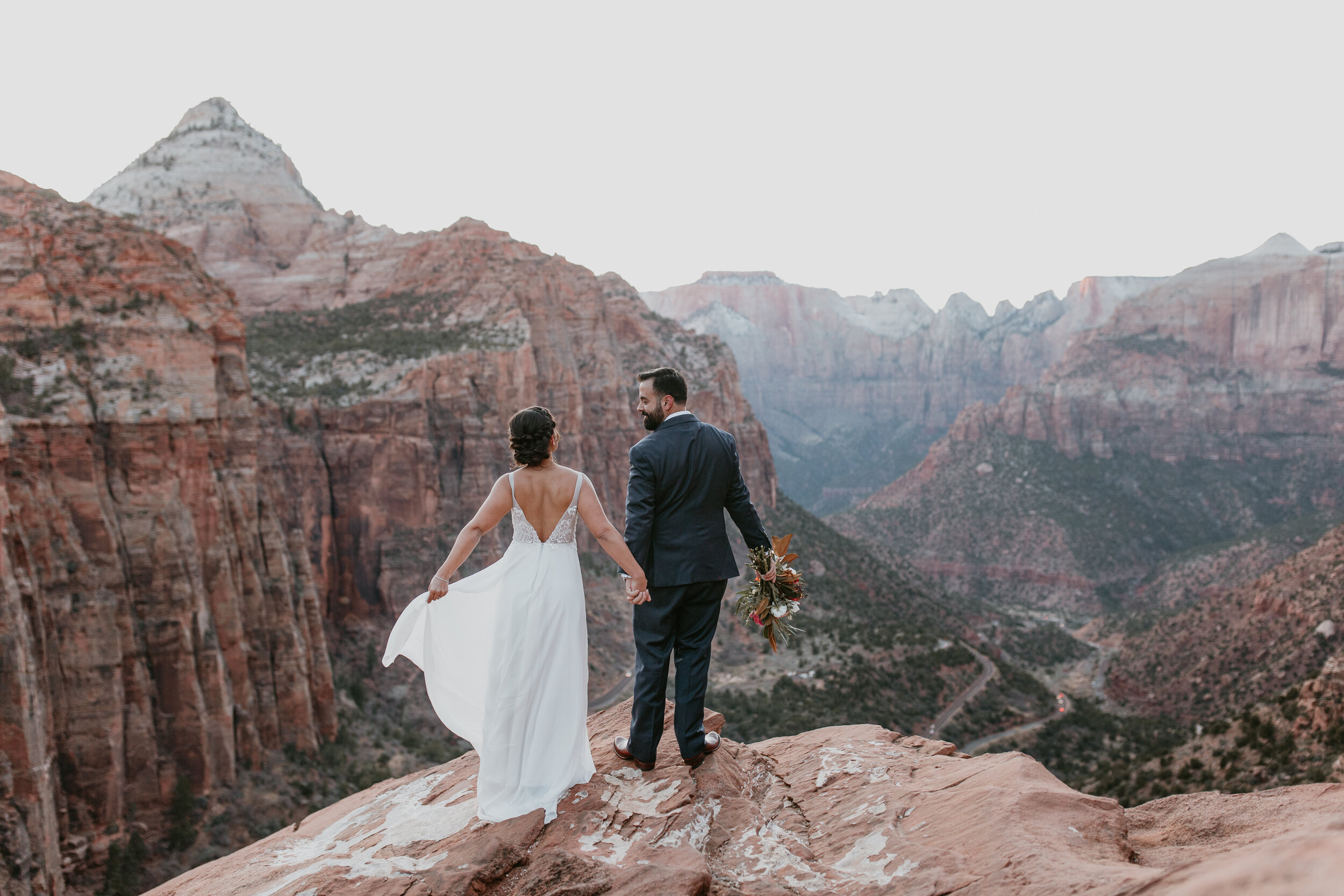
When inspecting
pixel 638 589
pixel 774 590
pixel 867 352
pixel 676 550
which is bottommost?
pixel 774 590

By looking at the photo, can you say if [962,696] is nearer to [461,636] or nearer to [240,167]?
[461,636]

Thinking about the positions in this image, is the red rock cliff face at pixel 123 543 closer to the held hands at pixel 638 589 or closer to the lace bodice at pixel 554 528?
the lace bodice at pixel 554 528

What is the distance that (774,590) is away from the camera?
6684 mm

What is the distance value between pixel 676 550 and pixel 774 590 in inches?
45.0

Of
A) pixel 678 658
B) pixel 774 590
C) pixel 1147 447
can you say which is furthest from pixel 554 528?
pixel 1147 447

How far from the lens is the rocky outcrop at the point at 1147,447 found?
75.6 meters

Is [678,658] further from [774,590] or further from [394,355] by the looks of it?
[394,355]

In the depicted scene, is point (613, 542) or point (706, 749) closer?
point (613, 542)

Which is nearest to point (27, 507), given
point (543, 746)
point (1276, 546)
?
Answer: point (543, 746)

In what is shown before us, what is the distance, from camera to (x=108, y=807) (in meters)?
17.3

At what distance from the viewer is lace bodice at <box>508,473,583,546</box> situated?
19.7 ft

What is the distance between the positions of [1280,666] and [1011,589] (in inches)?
1859

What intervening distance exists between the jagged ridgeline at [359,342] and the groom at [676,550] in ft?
103

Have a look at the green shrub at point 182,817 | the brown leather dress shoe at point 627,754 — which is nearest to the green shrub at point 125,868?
the green shrub at point 182,817
